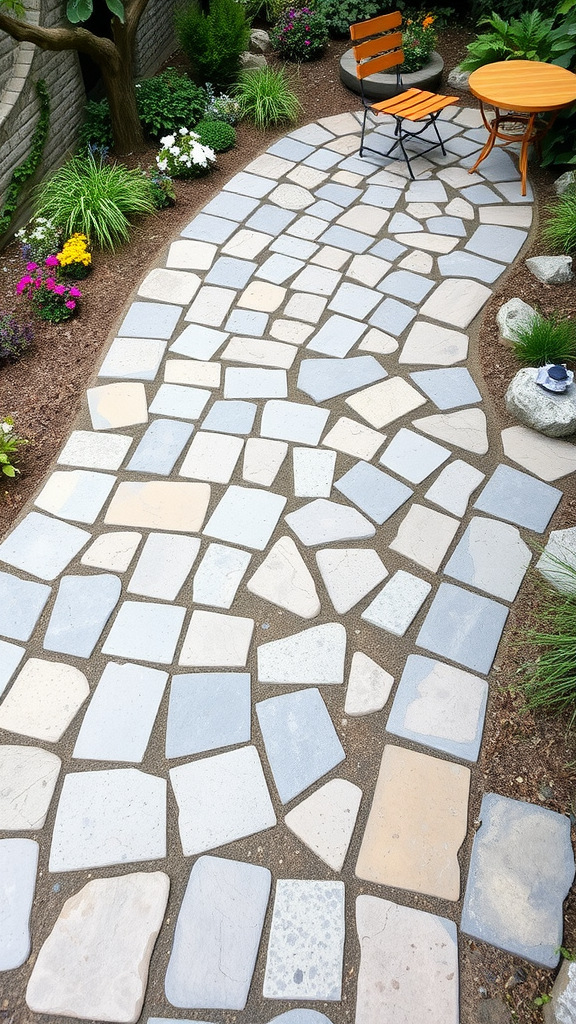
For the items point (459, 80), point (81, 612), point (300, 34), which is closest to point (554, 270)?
point (459, 80)

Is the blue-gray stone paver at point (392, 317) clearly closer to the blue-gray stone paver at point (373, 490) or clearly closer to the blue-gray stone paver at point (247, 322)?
the blue-gray stone paver at point (247, 322)

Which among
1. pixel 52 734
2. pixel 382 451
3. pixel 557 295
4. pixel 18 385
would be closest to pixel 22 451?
pixel 18 385

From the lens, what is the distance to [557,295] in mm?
4320

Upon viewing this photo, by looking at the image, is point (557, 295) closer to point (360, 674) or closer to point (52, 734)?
point (360, 674)

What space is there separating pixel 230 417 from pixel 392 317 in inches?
52.6

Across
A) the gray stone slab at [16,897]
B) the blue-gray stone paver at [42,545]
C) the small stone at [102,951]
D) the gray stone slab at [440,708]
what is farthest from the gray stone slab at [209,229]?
the small stone at [102,951]

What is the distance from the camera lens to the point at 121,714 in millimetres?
2564

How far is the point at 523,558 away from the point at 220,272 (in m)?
2.88

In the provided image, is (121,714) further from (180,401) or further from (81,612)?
(180,401)

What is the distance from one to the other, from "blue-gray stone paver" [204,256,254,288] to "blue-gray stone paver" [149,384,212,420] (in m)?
1.08

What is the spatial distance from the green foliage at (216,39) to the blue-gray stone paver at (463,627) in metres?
5.61

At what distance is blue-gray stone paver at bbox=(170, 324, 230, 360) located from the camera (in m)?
4.07

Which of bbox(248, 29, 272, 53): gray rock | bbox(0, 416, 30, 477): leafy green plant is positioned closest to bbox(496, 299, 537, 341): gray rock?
bbox(0, 416, 30, 477): leafy green plant

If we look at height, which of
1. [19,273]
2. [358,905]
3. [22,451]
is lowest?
[358,905]
